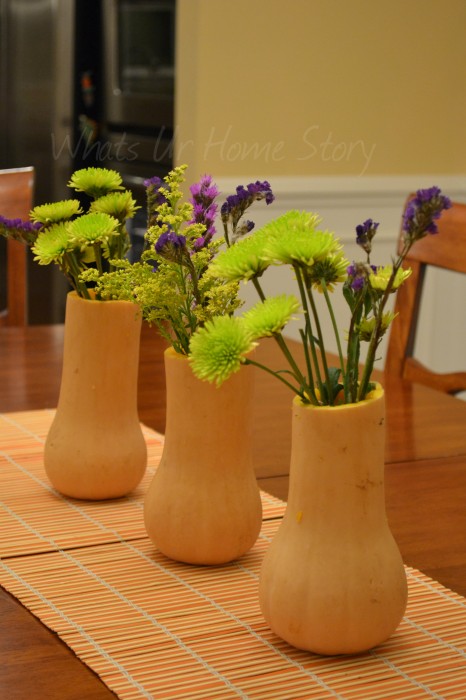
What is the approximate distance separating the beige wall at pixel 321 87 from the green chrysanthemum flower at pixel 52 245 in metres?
2.11

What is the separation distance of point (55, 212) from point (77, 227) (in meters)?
0.05

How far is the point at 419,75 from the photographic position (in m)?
3.26

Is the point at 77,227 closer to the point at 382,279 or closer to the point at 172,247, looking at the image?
the point at 172,247

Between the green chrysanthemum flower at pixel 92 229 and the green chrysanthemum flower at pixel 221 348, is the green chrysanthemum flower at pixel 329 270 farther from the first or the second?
the green chrysanthemum flower at pixel 92 229

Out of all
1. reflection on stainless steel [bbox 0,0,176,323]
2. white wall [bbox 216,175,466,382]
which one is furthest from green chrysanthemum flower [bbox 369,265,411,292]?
reflection on stainless steel [bbox 0,0,176,323]

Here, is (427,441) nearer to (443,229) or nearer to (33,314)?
(443,229)

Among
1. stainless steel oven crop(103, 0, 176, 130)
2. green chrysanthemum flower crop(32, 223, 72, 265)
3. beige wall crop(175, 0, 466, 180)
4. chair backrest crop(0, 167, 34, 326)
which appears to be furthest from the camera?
stainless steel oven crop(103, 0, 176, 130)

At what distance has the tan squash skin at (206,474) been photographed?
0.84m

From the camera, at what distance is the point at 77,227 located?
0.89 meters

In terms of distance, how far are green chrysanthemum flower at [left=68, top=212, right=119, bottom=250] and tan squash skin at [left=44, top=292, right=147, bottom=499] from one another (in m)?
0.10

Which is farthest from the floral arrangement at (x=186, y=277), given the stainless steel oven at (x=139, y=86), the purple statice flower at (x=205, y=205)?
the stainless steel oven at (x=139, y=86)

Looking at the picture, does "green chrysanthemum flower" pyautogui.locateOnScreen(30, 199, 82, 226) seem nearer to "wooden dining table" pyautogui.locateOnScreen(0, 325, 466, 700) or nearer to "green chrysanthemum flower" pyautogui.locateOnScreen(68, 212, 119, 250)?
"green chrysanthemum flower" pyautogui.locateOnScreen(68, 212, 119, 250)

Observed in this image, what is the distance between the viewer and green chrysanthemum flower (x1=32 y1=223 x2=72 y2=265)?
900 millimetres

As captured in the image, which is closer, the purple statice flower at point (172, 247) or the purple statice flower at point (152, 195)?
the purple statice flower at point (172, 247)
